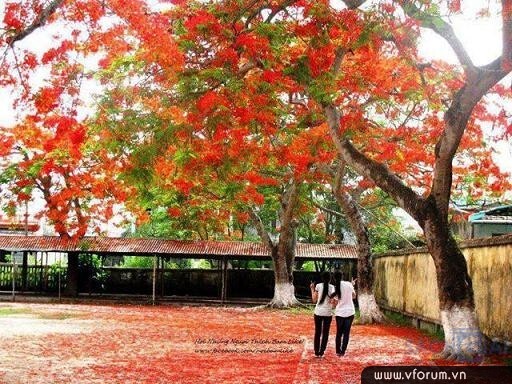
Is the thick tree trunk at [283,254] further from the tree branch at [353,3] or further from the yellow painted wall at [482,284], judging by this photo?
the tree branch at [353,3]

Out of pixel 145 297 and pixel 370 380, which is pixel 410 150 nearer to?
pixel 370 380

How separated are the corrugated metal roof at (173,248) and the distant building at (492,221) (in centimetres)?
534

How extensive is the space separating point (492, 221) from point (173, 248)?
13188 mm

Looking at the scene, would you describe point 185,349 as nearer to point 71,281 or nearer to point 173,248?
point 173,248

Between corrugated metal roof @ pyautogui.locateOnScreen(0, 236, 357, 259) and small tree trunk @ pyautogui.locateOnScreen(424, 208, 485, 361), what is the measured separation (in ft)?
55.7

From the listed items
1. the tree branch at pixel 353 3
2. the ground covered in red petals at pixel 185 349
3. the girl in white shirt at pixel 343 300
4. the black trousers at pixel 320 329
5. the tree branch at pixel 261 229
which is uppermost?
the tree branch at pixel 353 3

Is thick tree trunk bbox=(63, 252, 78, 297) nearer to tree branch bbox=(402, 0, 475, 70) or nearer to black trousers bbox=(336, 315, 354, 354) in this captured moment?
black trousers bbox=(336, 315, 354, 354)

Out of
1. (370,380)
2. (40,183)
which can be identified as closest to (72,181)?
(40,183)

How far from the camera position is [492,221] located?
24.5 metres

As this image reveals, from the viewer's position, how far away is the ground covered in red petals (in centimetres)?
1075

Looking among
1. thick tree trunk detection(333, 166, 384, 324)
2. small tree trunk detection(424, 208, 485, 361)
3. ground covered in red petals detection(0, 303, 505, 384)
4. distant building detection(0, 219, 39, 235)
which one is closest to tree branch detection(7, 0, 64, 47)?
ground covered in red petals detection(0, 303, 505, 384)

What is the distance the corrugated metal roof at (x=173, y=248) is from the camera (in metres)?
29.5

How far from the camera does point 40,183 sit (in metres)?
30.7

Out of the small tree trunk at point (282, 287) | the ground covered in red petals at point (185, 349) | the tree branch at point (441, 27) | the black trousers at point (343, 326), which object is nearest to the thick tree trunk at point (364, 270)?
the ground covered in red petals at point (185, 349)
